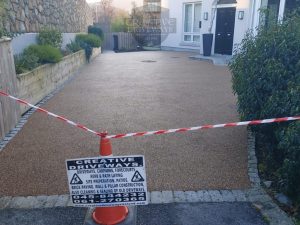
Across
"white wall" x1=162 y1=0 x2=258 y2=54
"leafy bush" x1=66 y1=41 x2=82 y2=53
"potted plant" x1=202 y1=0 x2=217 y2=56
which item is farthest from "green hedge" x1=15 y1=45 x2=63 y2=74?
"potted plant" x1=202 y1=0 x2=217 y2=56

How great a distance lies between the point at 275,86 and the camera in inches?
160

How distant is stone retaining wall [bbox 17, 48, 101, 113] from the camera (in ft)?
21.4

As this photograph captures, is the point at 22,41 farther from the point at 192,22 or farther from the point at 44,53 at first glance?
the point at 192,22

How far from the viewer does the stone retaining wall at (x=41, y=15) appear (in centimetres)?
780

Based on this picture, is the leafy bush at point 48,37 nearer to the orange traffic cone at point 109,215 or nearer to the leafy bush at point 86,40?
the leafy bush at point 86,40


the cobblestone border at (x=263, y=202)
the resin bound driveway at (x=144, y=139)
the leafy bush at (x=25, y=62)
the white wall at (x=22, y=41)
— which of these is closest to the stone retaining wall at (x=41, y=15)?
the white wall at (x=22, y=41)

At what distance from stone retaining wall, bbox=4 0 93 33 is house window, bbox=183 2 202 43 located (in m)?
6.47

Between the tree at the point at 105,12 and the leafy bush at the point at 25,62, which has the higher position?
the tree at the point at 105,12

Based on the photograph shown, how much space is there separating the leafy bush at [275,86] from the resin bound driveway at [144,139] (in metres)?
0.47

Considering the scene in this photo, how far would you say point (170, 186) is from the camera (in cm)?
370

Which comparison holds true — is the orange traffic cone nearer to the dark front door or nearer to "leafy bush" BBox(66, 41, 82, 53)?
"leafy bush" BBox(66, 41, 82, 53)

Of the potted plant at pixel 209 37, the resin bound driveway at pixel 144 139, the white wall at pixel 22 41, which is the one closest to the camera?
the resin bound driveway at pixel 144 139

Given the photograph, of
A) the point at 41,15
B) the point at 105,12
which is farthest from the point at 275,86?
the point at 105,12

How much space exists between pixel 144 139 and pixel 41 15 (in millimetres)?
6990
